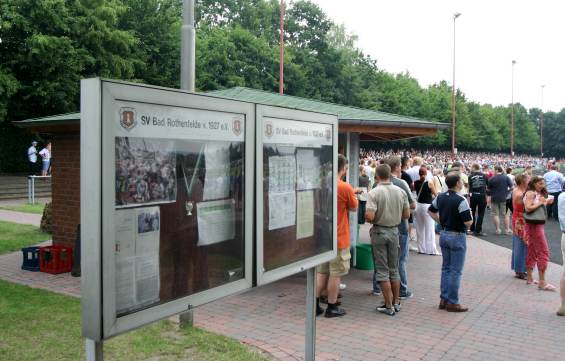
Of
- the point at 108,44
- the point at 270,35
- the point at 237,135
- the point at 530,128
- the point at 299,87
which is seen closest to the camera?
the point at 237,135

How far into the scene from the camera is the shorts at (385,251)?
266 inches

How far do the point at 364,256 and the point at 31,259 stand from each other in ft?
17.7

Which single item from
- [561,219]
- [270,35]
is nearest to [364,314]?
[561,219]

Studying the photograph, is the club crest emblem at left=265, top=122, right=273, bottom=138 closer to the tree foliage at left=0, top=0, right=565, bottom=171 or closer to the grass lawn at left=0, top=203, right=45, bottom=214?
the grass lawn at left=0, top=203, right=45, bottom=214

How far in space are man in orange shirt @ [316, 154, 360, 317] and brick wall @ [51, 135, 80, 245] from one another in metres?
4.89

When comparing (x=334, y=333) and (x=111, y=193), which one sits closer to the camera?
(x=111, y=193)

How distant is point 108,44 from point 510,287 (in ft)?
83.2

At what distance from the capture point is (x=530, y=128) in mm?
100438

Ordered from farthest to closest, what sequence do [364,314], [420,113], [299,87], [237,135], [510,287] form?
[420,113]
[299,87]
[510,287]
[364,314]
[237,135]

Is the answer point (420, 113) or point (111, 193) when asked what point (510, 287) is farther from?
point (420, 113)

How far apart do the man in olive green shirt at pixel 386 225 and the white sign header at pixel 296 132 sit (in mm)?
2150

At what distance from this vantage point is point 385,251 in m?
6.82

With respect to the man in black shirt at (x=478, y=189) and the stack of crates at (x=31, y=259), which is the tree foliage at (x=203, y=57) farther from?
the man in black shirt at (x=478, y=189)

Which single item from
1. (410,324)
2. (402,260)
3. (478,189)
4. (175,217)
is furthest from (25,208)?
(175,217)
